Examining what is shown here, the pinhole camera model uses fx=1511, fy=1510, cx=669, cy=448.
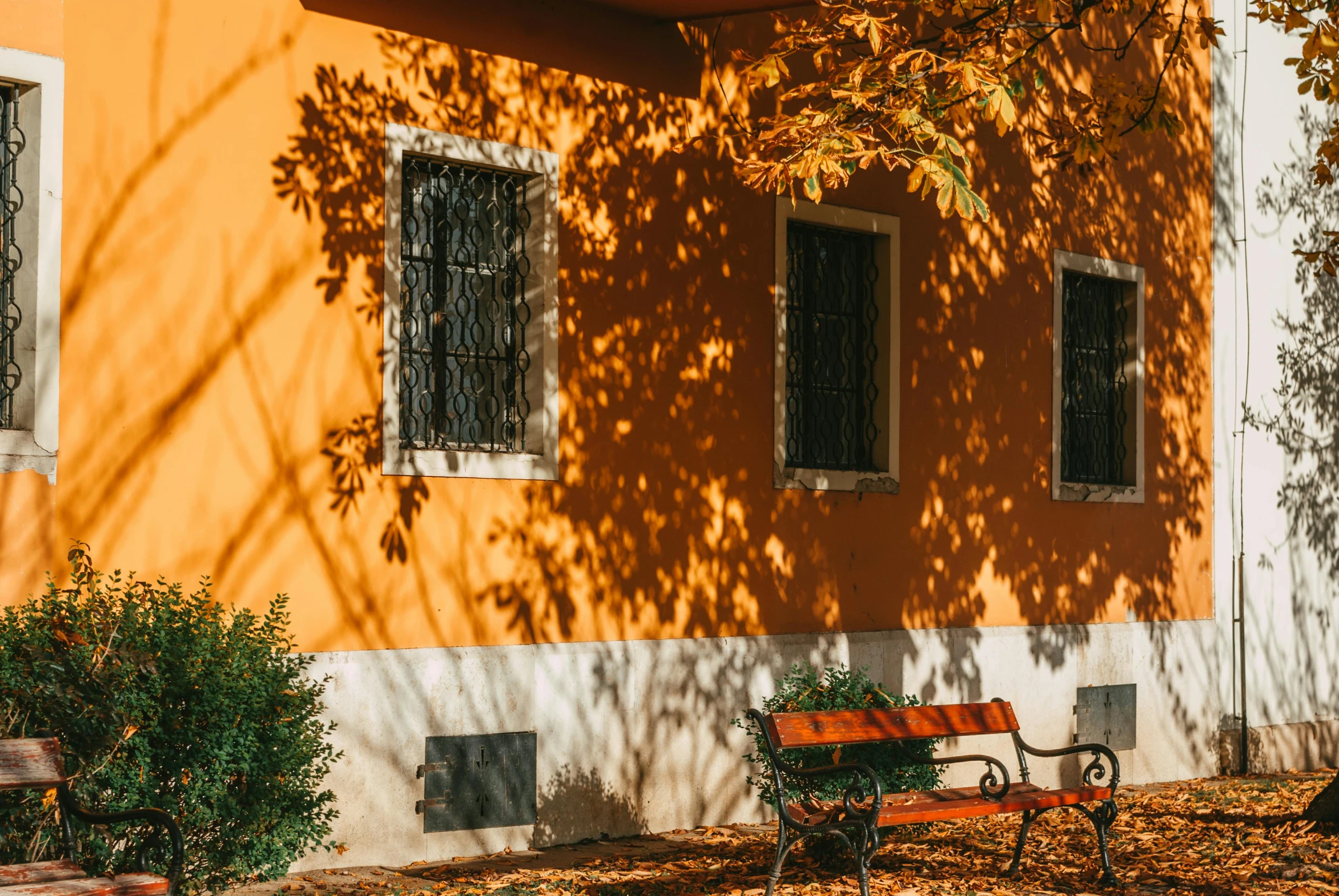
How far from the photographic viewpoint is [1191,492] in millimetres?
12984

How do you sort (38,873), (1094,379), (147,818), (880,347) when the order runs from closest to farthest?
(38,873), (147,818), (880,347), (1094,379)

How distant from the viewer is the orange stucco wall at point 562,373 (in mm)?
7402

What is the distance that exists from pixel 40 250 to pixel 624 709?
4.16 metres

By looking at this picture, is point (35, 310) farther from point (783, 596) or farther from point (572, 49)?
point (783, 596)

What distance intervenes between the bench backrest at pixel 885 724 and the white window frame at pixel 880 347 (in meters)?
2.44

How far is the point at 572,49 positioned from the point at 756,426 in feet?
8.67

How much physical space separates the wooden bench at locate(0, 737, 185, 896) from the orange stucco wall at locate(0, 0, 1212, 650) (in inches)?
70.2

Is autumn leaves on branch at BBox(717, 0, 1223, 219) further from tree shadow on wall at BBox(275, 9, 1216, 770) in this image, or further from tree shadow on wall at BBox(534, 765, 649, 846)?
tree shadow on wall at BBox(534, 765, 649, 846)

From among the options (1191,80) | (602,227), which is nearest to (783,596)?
(602,227)

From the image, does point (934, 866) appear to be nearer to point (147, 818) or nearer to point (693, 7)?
point (147, 818)

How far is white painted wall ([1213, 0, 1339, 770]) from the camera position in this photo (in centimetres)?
1323

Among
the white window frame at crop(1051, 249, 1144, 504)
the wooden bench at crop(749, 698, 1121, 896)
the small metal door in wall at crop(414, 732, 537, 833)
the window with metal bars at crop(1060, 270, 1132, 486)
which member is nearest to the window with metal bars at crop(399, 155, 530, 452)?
the small metal door in wall at crop(414, 732, 537, 833)

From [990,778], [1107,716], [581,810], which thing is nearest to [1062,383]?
[1107,716]

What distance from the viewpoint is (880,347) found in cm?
1070
